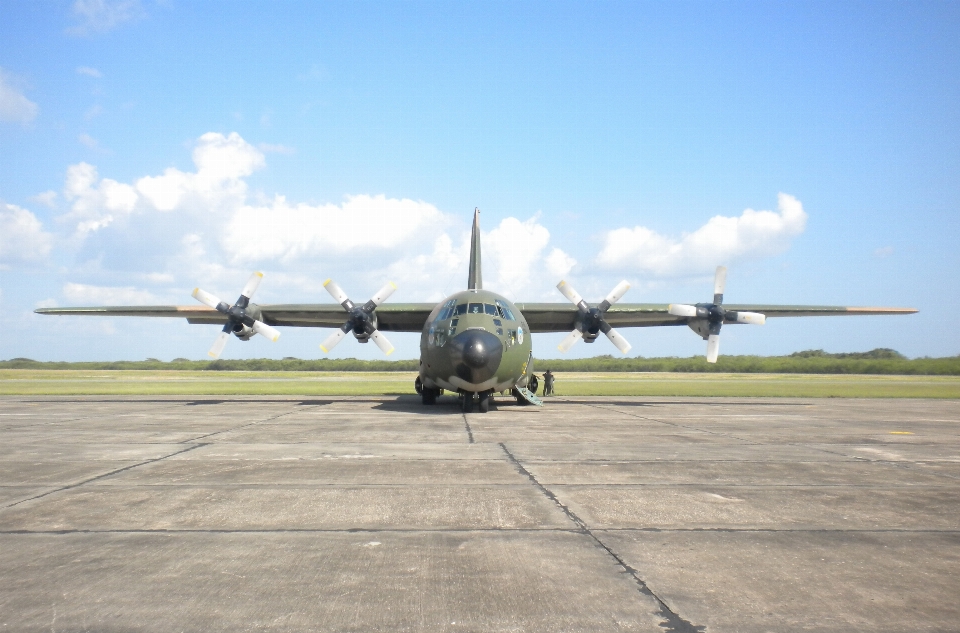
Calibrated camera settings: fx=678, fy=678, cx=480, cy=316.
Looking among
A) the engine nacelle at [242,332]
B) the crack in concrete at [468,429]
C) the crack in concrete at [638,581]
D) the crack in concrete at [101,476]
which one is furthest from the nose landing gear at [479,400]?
the crack in concrete at [638,581]

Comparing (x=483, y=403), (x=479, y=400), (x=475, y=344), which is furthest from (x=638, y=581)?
(x=479, y=400)

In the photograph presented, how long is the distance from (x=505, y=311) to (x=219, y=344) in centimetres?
1246

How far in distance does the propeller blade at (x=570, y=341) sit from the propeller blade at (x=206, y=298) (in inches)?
547

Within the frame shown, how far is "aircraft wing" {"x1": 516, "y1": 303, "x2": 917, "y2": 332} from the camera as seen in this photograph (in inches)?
1190

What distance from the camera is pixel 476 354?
20172 mm

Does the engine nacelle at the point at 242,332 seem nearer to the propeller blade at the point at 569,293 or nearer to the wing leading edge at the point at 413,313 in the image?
the wing leading edge at the point at 413,313

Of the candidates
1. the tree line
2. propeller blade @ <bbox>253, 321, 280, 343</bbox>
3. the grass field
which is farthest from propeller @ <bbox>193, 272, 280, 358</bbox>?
the tree line

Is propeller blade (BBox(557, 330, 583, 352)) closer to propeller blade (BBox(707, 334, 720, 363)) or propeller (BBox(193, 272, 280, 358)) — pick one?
propeller blade (BBox(707, 334, 720, 363))

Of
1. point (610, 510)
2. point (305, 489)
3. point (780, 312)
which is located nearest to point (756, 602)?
point (610, 510)

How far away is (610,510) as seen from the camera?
25.6 feet

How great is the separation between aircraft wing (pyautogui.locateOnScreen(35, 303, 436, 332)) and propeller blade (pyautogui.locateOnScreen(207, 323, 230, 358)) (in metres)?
2.04

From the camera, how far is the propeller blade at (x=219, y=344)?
2692 centimetres

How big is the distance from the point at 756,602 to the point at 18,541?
6393 mm

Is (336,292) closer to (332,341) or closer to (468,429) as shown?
(332,341)
